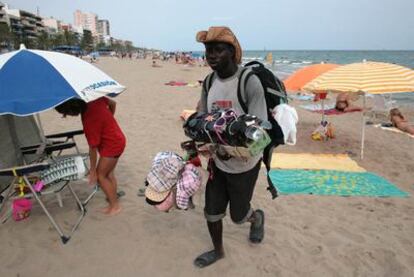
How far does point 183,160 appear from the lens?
2592 mm

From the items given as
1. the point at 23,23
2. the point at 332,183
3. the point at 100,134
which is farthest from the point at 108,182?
the point at 23,23

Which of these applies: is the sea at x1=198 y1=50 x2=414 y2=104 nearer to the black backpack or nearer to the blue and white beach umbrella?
the blue and white beach umbrella

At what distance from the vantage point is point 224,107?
2.36m

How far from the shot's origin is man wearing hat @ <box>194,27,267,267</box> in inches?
87.9

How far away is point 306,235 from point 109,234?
6.63 feet

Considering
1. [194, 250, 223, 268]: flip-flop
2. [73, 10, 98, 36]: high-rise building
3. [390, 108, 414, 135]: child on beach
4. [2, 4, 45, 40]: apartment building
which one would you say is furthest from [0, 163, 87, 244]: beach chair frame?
[73, 10, 98, 36]: high-rise building

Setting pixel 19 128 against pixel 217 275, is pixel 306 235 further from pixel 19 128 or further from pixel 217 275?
pixel 19 128

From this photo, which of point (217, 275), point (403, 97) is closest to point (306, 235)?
point (217, 275)

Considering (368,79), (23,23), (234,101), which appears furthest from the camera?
(23,23)

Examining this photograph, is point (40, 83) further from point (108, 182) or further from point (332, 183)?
point (332, 183)

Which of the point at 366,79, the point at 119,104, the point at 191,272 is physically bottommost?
the point at 191,272

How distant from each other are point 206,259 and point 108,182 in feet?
4.72

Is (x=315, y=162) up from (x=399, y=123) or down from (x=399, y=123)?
down

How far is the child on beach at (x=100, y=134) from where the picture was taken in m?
3.24
